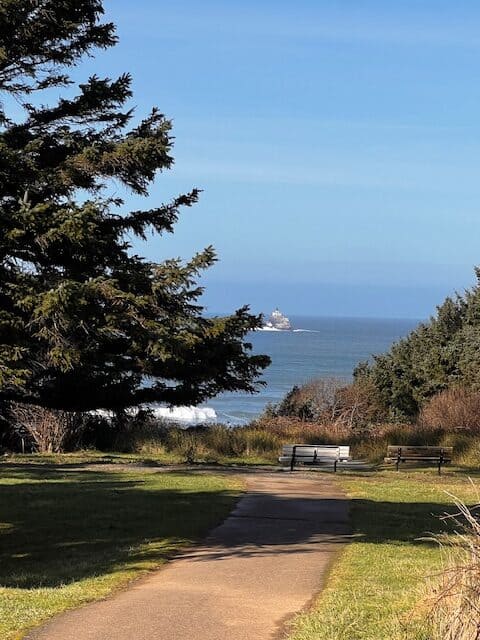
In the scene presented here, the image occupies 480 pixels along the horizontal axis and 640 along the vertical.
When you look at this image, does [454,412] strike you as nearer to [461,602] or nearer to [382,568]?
[382,568]

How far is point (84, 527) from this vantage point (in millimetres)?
12281

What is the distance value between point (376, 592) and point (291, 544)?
302 cm

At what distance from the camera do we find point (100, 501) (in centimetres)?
1462

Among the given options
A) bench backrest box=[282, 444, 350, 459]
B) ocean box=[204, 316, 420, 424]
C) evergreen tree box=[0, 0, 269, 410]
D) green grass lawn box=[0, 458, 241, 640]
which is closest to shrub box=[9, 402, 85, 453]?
green grass lawn box=[0, 458, 241, 640]

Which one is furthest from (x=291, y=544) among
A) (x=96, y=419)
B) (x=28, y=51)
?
(x=96, y=419)

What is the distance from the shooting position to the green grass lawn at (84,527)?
7.94 meters

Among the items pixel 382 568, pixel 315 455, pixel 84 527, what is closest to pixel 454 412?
pixel 315 455

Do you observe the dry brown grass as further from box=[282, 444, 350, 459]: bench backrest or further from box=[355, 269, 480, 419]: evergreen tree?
box=[355, 269, 480, 419]: evergreen tree

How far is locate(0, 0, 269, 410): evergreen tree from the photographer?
28.3 feet

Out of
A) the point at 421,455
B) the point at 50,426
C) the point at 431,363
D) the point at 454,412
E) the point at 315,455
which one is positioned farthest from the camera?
the point at 431,363

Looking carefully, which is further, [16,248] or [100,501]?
[100,501]

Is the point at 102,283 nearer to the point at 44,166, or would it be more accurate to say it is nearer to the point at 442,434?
the point at 44,166

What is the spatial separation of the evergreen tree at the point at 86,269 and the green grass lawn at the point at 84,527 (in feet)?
5.72

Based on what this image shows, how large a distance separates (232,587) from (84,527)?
4455 millimetres
